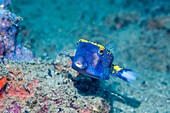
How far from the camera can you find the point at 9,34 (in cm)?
366

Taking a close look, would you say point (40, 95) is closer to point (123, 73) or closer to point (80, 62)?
point (80, 62)

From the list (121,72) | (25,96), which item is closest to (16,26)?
(25,96)

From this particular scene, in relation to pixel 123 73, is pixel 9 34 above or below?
above

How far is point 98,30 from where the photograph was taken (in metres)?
8.76

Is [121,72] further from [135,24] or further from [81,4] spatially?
[81,4]

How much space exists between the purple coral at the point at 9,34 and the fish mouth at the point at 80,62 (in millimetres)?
1408

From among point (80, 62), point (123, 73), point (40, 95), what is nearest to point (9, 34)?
point (40, 95)

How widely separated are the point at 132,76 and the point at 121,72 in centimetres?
17

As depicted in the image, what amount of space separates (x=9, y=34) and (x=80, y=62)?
155cm

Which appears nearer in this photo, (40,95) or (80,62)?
(80,62)

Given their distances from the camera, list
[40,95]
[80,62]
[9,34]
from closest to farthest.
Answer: [80,62] → [40,95] → [9,34]

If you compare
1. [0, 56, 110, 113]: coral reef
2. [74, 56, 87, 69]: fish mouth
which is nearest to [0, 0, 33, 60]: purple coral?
[0, 56, 110, 113]: coral reef

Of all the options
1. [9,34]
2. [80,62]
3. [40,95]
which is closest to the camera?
[80,62]

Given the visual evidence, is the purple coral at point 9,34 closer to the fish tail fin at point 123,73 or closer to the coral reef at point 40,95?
the coral reef at point 40,95
